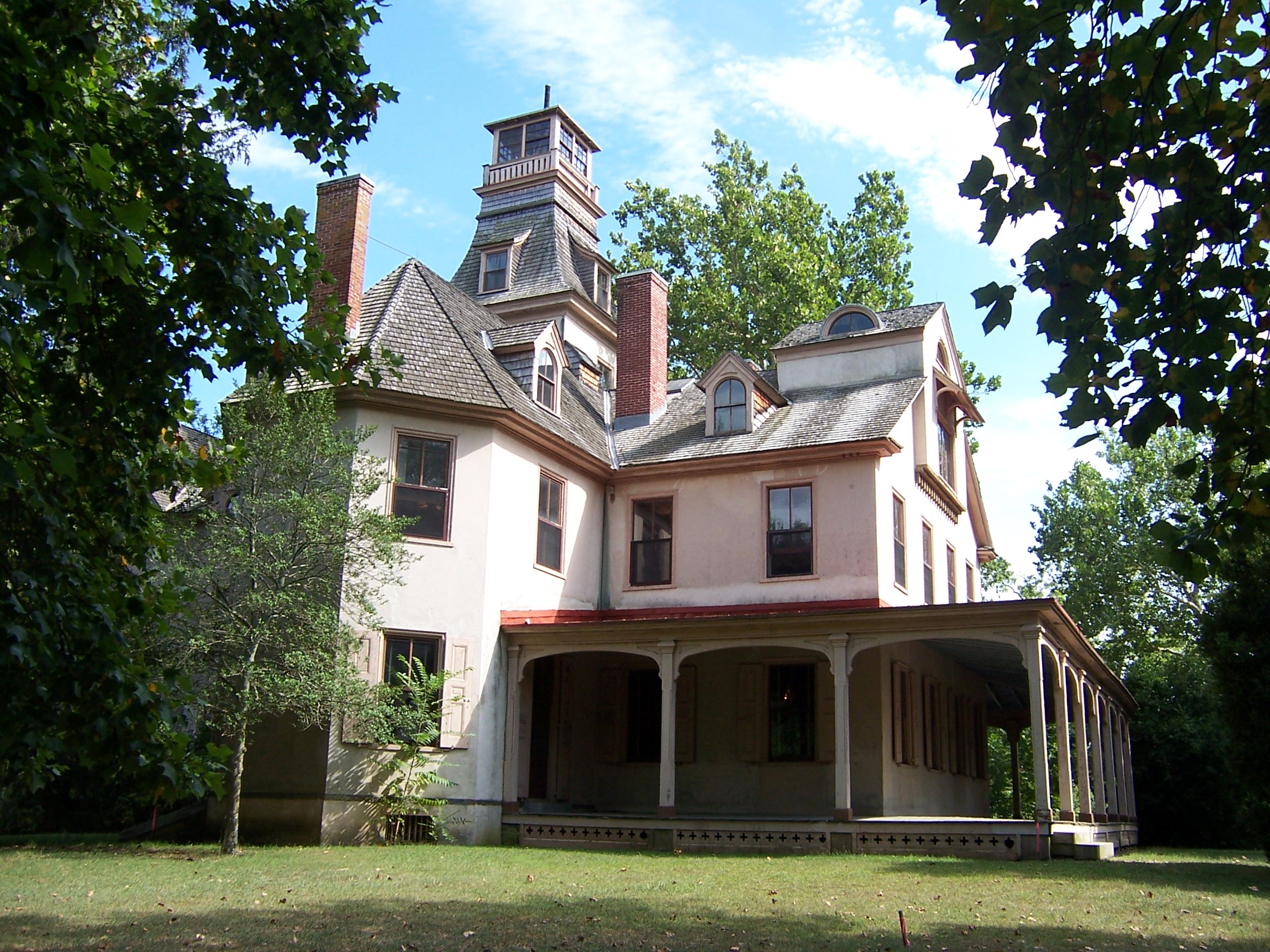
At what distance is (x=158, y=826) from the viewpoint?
1733 cm

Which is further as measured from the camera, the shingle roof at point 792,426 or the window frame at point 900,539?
the shingle roof at point 792,426

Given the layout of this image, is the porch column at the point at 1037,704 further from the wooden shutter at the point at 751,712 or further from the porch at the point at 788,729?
the wooden shutter at the point at 751,712

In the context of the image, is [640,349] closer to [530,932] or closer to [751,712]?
[751,712]

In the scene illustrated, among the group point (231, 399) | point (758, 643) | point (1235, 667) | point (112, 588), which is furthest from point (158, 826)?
point (1235, 667)

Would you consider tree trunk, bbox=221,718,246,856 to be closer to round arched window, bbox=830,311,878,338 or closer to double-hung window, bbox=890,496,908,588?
double-hung window, bbox=890,496,908,588

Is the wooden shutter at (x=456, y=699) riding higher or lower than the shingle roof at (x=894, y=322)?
lower

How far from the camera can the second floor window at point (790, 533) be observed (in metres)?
19.8

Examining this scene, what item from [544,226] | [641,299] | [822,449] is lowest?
[822,449]

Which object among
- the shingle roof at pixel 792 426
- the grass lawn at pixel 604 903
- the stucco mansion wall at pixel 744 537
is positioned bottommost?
the grass lawn at pixel 604 903

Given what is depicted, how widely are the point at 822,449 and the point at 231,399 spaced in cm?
955

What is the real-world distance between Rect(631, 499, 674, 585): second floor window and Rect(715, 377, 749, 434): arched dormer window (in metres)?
1.74

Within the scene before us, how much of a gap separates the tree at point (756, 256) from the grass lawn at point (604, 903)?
23.8m

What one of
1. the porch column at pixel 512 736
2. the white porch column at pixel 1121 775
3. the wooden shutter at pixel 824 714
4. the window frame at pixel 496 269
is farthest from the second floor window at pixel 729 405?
the window frame at pixel 496 269

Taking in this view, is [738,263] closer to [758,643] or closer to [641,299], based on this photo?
[641,299]
